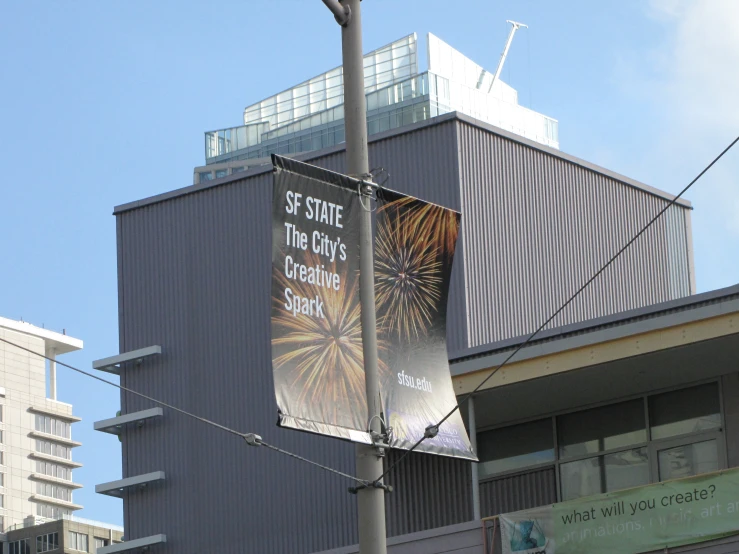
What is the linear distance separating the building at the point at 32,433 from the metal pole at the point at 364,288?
530 ft

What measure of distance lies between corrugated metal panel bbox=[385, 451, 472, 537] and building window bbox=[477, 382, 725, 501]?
64cm

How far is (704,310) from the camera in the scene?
20.4 m

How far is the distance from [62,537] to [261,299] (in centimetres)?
12166

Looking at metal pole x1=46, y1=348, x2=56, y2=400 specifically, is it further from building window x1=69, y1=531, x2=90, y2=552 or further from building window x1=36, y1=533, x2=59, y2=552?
building window x1=69, y1=531, x2=90, y2=552

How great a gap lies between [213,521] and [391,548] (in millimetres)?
5916

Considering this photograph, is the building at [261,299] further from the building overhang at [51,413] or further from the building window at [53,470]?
the building window at [53,470]

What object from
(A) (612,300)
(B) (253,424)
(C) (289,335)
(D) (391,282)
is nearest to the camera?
(C) (289,335)

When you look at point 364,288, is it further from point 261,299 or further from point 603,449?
point 261,299

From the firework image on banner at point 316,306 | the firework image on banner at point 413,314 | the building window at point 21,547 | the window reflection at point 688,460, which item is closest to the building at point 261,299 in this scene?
the window reflection at point 688,460

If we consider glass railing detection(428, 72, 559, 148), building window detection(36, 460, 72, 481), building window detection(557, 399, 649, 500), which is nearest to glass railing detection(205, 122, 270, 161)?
glass railing detection(428, 72, 559, 148)

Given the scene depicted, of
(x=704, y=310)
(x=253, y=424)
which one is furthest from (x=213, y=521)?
(x=704, y=310)

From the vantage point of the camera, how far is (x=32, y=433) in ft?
581

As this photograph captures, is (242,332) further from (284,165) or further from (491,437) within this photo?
(284,165)

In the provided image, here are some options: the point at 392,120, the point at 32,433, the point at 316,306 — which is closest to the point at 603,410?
the point at 316,306
